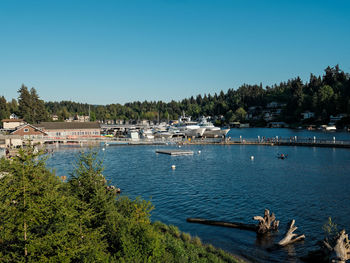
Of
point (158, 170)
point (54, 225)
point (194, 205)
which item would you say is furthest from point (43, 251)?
point (158, 170)

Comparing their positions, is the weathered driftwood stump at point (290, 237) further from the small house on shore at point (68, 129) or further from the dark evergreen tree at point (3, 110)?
the dark evergreen tree at point (3, 110)

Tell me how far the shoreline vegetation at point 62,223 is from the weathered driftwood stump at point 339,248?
29.1ft

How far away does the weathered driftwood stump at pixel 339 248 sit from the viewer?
1620 centimetres

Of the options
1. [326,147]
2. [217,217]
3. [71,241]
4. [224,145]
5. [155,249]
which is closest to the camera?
[71,241]

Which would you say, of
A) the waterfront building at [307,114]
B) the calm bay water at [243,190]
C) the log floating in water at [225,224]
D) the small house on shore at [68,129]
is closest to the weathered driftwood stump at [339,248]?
the calm bay water at [243,190]

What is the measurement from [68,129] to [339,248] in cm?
8460

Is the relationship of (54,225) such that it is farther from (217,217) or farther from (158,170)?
(158,170)

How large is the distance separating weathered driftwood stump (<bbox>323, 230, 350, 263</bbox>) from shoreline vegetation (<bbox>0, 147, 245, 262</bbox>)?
29.1ft

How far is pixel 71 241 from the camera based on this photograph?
11.4 metres

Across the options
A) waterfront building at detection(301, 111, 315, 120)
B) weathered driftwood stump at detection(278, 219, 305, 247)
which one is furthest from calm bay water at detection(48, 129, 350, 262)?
waterfront building at detection(301, 111, 315, 120)

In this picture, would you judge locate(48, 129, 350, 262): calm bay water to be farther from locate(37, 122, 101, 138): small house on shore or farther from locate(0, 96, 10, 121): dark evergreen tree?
locate(0, 96, 10, 121): dark evergreen tree

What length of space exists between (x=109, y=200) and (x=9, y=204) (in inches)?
173

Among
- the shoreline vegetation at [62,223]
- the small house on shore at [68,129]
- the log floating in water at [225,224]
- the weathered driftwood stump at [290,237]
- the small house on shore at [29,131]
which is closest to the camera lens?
the shoreline vegetation at [62,223]

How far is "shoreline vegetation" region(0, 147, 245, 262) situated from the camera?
34.6 ft
